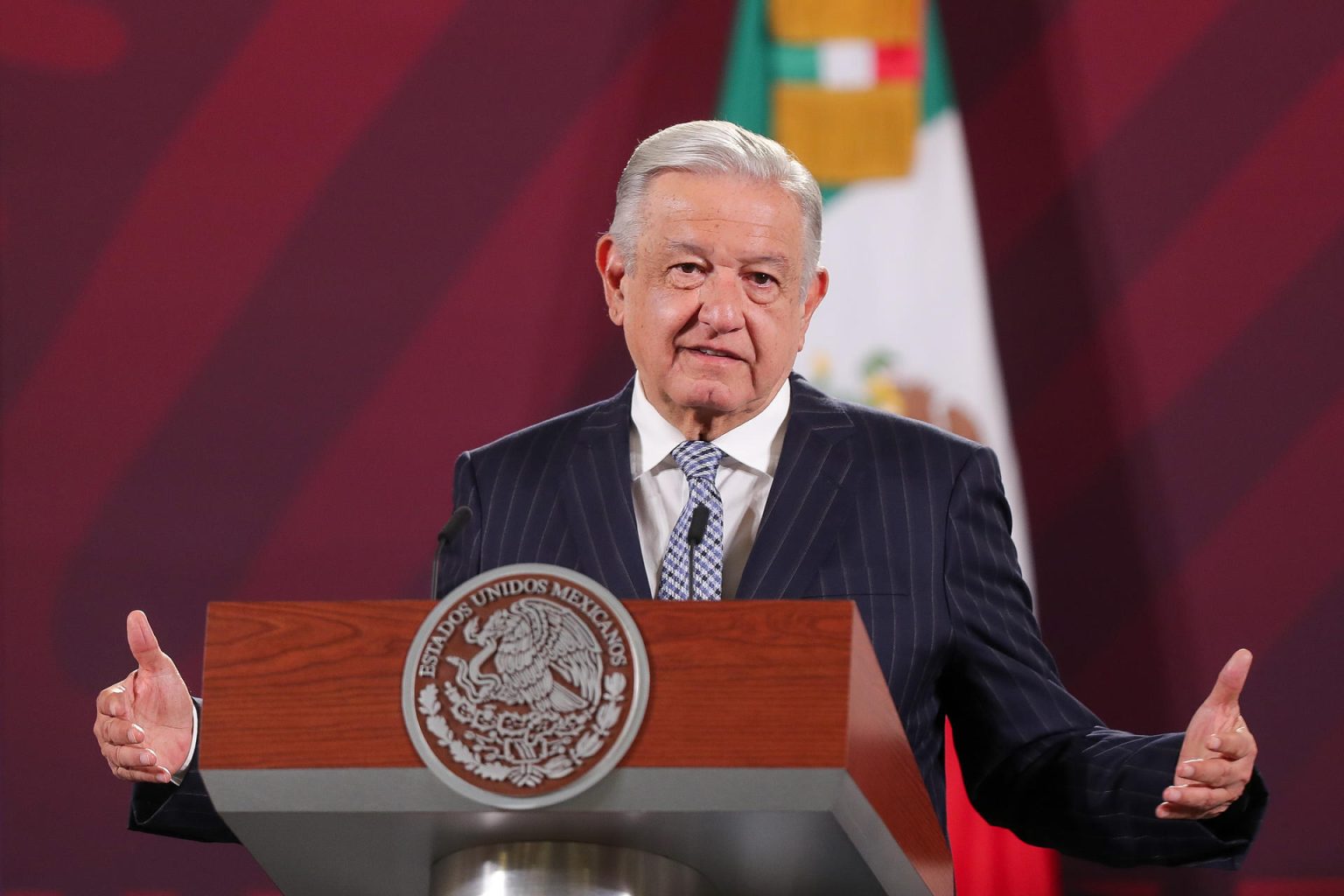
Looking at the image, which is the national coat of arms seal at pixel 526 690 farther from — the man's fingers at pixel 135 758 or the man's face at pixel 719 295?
the man's face at pixel 719 295

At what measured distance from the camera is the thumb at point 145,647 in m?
1.39

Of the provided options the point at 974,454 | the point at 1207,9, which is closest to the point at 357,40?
the point at 1207,9

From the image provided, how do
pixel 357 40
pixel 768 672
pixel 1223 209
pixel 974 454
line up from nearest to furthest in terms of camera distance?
pixel 768 672, pixel 974 454, pixel 1223 209, pixel 357 40

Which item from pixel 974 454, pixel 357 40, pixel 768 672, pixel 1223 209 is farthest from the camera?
pixel 357 40

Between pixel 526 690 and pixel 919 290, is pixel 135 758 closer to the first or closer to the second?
pixel 526 690

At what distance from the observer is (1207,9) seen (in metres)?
3.37

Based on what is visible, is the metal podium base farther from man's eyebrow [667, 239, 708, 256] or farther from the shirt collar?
man's eyebrow [667, 239, 708, 256]

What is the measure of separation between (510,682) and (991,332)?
2.39 m

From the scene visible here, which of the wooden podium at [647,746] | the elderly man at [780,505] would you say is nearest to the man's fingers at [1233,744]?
the elderly man at [780,505]

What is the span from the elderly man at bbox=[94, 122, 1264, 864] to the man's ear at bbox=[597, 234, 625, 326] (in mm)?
12

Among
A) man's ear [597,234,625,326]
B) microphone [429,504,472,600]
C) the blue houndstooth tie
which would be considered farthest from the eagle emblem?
man's ear [597,234,625,326]

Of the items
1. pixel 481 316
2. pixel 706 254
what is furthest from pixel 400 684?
pixel 481 316

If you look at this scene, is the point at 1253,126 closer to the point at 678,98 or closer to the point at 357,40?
the point at 678,98

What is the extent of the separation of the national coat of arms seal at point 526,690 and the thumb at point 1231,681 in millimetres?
542
